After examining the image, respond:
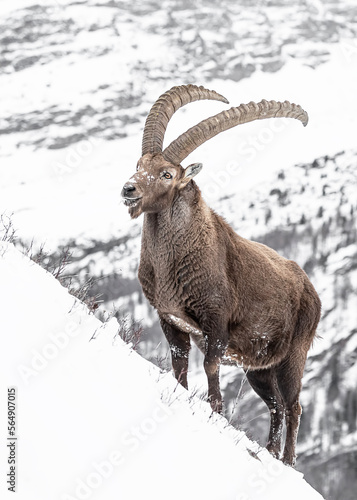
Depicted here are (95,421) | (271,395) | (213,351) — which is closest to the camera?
(95,421)

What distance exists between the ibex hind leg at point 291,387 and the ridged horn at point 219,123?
3357 millimetres

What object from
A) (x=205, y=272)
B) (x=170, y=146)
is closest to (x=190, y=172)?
(x=170, y=146)

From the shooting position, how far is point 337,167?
185m

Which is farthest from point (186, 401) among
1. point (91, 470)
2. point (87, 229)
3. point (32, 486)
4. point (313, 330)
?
point (87, 229)

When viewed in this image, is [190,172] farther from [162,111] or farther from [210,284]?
[210,284]

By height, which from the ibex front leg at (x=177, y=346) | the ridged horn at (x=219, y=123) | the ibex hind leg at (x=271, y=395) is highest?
the ridged horn at (x=219, y=123)

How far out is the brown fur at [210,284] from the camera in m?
8.69

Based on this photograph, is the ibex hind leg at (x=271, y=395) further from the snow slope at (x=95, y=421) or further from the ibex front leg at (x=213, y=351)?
the snow slope at (x=95, y=421)

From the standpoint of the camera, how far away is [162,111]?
939 centimetres

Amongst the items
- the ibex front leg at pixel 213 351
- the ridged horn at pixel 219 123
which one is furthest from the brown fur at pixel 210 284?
the ridged horn at pixel 219 123

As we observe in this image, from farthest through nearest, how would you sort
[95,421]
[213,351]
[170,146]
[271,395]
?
[271,395]
[170,146]
[213,351]
[95,421]

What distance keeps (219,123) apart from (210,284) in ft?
7.12

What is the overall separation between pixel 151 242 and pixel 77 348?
2928 millimetres

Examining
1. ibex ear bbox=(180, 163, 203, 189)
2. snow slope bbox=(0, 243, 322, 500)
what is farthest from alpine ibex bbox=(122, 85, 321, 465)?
snow slope bbox=(0, 243, 322, 500)
